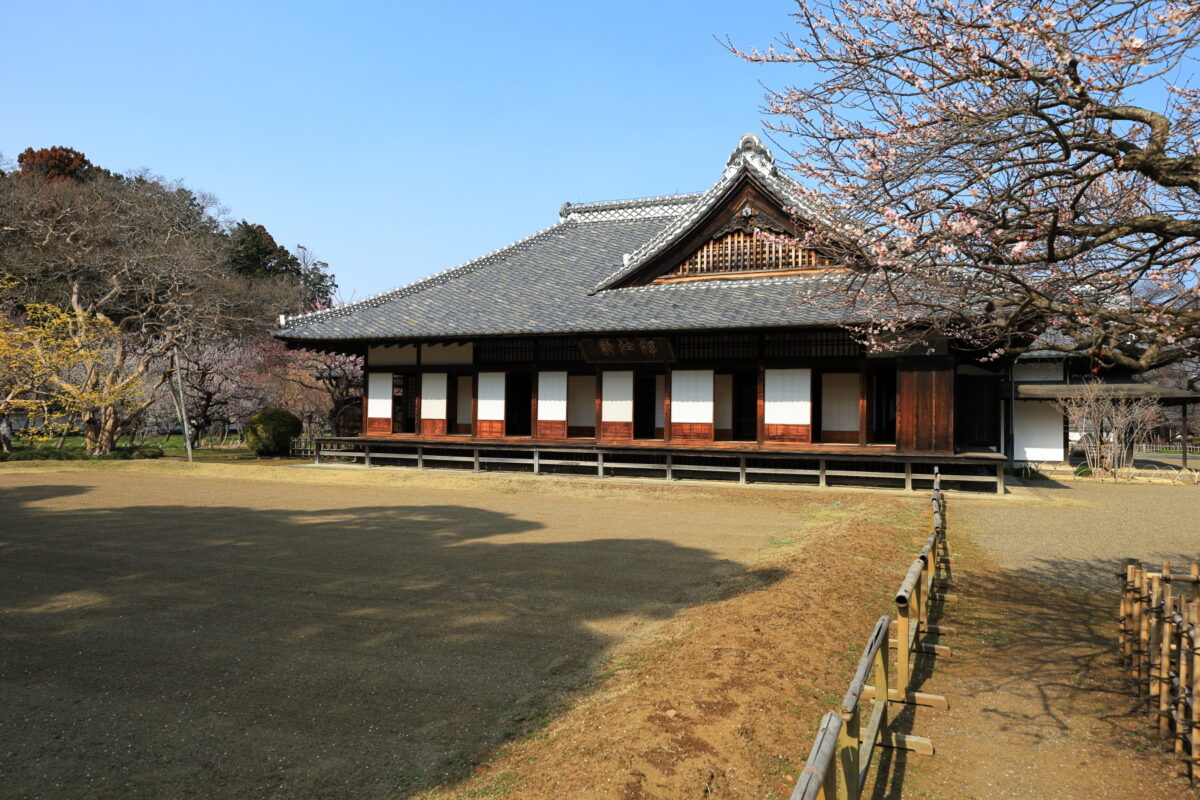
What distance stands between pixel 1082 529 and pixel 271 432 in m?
23.3

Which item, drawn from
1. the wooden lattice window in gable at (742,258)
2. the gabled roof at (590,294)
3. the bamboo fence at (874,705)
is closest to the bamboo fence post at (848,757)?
the bamboo fence at (874,705)

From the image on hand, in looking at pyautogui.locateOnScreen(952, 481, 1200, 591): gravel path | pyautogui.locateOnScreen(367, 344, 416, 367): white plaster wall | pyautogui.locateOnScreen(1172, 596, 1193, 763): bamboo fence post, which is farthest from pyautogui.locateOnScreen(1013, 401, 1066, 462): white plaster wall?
pyautogui.locateOnScreen(1172, 596, 1193, 763): bamboo fence post

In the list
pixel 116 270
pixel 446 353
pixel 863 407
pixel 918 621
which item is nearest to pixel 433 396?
pixel 446 353

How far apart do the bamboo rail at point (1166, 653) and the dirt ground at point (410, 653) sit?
1799mm

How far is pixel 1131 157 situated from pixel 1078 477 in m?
19.1

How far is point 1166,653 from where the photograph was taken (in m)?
4.21

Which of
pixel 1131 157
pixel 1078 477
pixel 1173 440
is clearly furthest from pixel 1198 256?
pixel 1173 440

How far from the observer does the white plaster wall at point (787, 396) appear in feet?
52.3

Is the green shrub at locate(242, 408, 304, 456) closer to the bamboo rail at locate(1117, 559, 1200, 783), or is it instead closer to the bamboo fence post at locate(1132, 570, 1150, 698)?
the bamboo rail at locate(1117, 559, 1200, 783)

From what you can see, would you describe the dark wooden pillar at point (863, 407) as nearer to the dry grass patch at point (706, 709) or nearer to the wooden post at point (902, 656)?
the dry grass patch at point (706, 709)

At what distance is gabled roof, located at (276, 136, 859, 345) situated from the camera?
52.9 feet

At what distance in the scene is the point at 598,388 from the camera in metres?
17.9

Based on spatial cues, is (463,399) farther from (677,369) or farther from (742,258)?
(742,258)

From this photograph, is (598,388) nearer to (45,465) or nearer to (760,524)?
(760,524)
